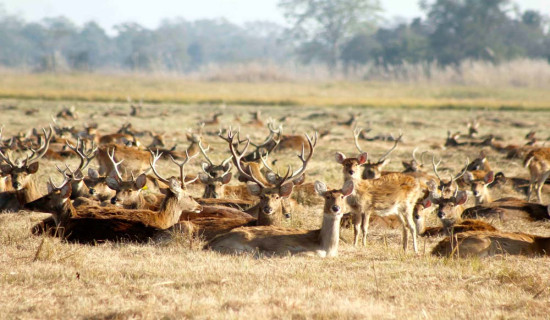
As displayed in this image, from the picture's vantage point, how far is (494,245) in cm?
727

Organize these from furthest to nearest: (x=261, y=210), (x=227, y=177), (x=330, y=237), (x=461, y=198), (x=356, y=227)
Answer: (x=227, y=177) < (x=461, y=198) < (x=356, y=227) < (x=261, y=210) < (x=330, y=237)

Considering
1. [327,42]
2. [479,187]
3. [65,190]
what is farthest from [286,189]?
[327,42]

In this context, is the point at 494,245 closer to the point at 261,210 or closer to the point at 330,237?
the point at 330,237

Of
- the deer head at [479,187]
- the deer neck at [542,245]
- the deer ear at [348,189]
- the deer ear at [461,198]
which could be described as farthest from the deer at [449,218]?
the deer head at [479,187]

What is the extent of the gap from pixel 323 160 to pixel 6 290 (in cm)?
1107

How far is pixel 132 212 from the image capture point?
26.0 ft

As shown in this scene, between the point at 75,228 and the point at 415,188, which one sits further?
the point at 415,188

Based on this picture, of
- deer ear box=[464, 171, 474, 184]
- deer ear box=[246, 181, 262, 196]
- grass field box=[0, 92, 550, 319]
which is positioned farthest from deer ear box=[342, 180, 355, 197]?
deer ear box=[464, 171, 474, 184]

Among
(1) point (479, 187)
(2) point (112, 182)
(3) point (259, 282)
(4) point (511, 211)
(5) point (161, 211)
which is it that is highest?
(2) point (112, 182)

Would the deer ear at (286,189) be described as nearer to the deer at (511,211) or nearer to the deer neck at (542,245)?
the deer neck at (542,245)

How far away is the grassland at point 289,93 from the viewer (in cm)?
3659

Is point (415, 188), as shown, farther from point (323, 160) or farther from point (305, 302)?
point (323, 160)

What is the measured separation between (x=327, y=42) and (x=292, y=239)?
8172cm

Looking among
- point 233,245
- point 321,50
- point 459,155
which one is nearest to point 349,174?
point 233,245
